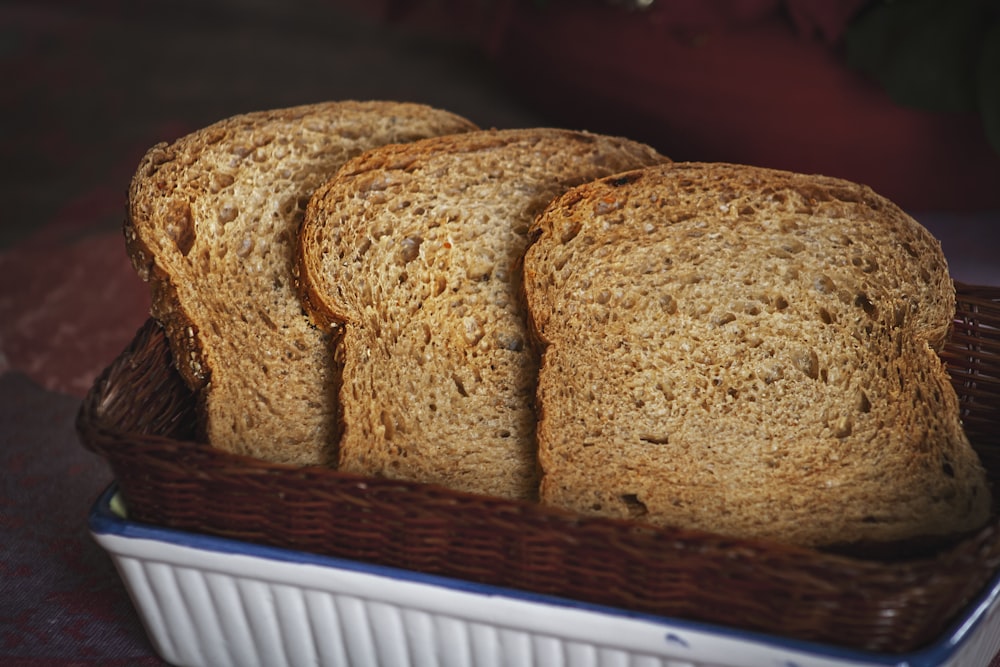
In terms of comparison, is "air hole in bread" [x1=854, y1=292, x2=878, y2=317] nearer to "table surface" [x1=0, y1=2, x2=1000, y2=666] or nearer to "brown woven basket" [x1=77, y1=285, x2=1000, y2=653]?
"brown woven basket" [x1=77, y1=285, x2=1000, y2=653]

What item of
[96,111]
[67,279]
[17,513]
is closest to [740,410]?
[17,513]

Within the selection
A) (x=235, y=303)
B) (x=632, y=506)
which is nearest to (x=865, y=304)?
(x=632, y=506)

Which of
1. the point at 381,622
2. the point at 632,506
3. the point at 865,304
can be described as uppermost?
the point at 865,304

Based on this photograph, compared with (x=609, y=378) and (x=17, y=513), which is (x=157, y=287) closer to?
(x=17, y=513)

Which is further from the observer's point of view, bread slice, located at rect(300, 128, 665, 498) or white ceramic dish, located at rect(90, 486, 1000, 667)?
bread slice, located at rect(300, 128, 665, 498)

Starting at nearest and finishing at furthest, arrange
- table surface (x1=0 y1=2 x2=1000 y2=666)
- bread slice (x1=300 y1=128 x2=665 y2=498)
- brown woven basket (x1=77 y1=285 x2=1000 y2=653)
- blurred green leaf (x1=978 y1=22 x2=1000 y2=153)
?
brown woven basket (x1=77 y1=285 x2=1000 y2=653), bread slice (x1=300 y1=128 x2=665 y2=498), table surface (x1=0 y1=2 x2=1000 y2=666), blurred green leaf (x1=978 y1=22 x2=1000 y2=153)

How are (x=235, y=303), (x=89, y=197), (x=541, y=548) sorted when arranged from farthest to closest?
1. (x=89, y=197)
2. (x=235, y=303)
3. (x=541, y=548)

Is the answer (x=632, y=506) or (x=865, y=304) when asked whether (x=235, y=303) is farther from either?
(x=865, y=304)

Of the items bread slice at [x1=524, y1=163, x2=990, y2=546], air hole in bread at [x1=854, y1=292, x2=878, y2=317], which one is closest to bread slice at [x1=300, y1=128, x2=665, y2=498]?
bread slice at [x1=524, y1=163, x2=990, y2=546]
